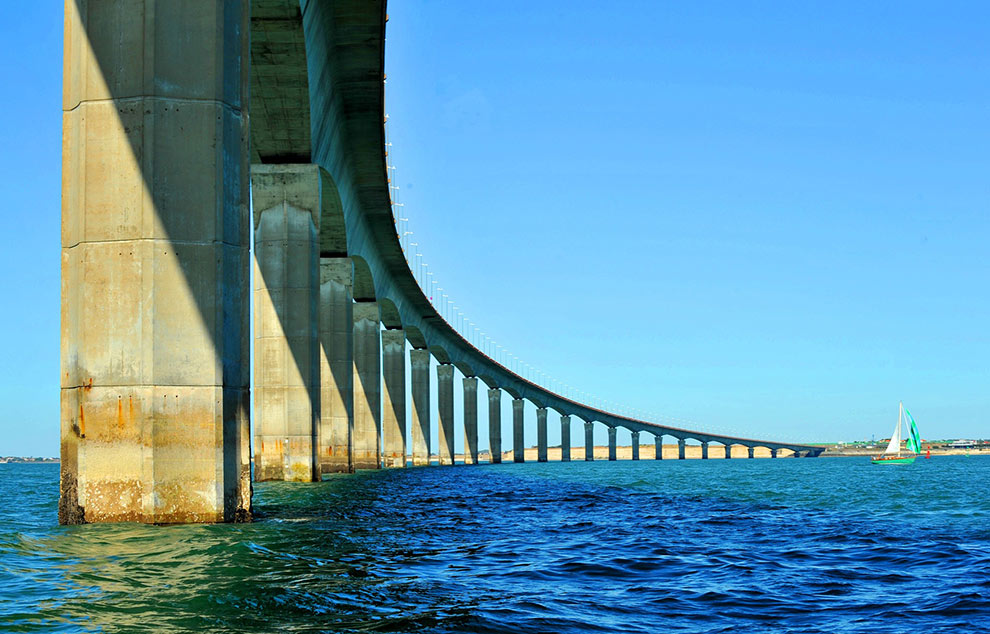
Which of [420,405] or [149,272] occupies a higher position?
[149,272]

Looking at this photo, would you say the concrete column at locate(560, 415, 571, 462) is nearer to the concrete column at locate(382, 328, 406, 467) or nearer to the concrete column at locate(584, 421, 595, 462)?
the concrete column at locate(584, 421, 595, 462)

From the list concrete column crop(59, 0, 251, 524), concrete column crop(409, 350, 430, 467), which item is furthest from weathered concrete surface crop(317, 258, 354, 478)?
concrete column crop(409, 350, 430, 467)

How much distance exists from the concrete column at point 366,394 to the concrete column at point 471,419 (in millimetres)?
42000

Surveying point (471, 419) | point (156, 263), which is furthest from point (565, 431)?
point (156, 263)

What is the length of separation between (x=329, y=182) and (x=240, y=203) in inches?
847

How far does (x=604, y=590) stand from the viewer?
10.4 m

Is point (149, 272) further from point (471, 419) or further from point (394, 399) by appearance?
point (471, 419)

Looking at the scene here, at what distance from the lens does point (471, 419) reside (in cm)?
10212

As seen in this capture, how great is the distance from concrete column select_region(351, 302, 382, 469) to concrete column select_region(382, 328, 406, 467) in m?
10.6

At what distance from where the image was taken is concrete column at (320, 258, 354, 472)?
139ft

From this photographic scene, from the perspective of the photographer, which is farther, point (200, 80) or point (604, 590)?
point (200, 80)

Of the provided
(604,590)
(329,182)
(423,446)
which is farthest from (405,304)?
(604,590)

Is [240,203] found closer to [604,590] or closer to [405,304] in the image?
[604,590]

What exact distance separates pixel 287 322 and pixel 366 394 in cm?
2469
